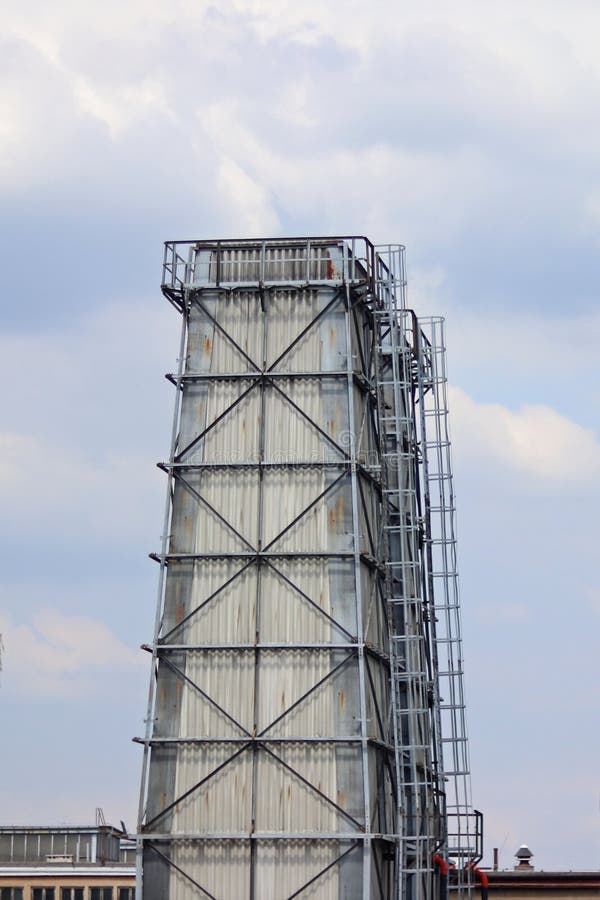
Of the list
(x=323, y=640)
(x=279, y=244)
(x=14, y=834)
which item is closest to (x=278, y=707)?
(x=323, y=640)

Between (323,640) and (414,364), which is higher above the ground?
(414,364)

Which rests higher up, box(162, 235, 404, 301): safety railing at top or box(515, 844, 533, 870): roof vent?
box(162, 235, 404, 301): safety railing at top

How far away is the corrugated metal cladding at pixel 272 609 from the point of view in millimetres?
42625

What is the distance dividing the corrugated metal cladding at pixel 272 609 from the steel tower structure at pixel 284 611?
0.17ft

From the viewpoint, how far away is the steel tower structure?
42.7 meters

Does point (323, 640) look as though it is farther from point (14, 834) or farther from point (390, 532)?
point (14, 834)

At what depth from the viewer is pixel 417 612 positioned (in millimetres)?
49375

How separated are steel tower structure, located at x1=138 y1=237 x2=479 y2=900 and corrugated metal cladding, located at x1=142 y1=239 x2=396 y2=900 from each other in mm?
52

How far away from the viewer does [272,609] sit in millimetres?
44125

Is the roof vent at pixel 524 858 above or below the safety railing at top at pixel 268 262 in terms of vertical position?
below

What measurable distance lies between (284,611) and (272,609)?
342 millimetres

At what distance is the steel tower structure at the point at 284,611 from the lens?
42.7 metres

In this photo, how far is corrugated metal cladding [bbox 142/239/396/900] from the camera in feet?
140

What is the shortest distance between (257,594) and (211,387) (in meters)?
6.40
